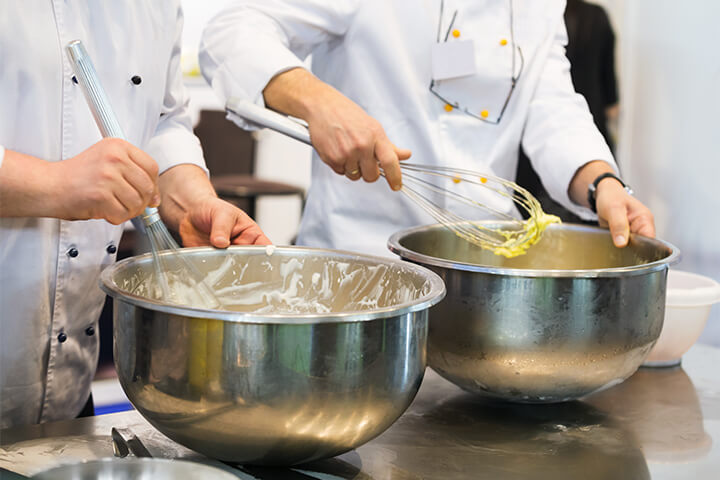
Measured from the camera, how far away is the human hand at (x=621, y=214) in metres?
1.03

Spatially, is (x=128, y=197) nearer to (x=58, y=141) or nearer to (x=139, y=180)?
(x=139, y=180)

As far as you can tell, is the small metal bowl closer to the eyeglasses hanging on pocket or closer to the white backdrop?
the eyeglasses hanging on pocket

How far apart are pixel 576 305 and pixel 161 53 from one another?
0.57 meters

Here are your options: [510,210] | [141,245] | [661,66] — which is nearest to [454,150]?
[510,210]

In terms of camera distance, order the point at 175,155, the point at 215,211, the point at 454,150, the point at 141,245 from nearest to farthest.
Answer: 1. the point at 215,211
2. the point at 175,155
3. the point at 454,150
4. the point at 141,245

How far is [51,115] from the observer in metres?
0.84

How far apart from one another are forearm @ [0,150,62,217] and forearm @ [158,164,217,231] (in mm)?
260

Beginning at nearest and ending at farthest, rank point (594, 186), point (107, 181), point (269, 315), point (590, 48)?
point (269, 315) → point (107, 181) → point (594, 186) → point (590, 48)

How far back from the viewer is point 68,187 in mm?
706

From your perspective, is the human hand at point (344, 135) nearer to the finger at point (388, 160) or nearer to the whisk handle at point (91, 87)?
→ the finger at point (388, 160)

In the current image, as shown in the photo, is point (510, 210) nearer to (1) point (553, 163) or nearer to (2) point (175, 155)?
(1) point (553, 163)

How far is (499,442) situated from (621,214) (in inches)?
17.1

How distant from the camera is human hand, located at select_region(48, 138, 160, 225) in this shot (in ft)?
2.26

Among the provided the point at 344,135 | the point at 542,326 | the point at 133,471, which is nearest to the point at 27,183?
the point at 133,471
